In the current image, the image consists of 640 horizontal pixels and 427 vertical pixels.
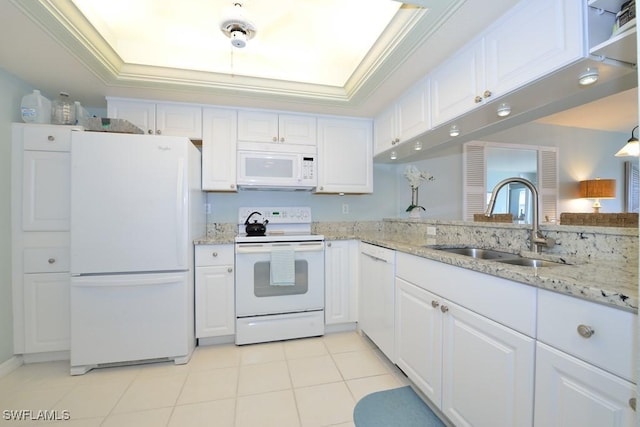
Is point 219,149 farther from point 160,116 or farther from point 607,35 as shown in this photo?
point 607,35

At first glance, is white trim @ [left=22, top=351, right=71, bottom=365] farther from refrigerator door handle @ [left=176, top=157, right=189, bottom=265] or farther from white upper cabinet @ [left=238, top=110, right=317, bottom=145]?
white upper cabinet @ [left=238, top=110, right=317, bottom=145]

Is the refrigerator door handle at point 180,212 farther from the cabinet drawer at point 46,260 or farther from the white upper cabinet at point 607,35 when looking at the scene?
the white upper cabinet at point 607,35

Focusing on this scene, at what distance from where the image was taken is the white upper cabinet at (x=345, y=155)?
263 centimetres

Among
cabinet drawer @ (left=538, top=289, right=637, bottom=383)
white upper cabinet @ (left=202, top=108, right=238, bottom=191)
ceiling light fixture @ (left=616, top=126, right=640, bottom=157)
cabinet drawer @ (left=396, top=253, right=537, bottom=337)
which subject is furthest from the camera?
white upper cabinet @ (left=202, top=108, right=238, bottom=191)

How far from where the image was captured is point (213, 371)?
1841mm

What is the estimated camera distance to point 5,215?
1.81 meters

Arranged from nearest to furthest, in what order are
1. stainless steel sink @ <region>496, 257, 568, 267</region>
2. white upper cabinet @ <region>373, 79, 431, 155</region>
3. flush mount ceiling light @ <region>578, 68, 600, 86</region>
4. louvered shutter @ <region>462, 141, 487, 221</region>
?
1. flush mount ceiling light @ <region>578, 68, 600, 86</region>
2. stainless steel sink @ <region>496, 257, 568, 267</region>
3. white upper cabinet @ <region>373, 79, 431, 155</region>
4. louvered shutter @ <region>462, 141, 487, 221</region>

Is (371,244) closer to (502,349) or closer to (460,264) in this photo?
(460,264)

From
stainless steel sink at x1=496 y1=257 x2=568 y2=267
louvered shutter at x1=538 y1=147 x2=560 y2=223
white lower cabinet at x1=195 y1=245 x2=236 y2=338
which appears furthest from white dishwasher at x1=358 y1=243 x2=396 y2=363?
louvered shutter at x1=538 y1=147 x2=560 y2=223

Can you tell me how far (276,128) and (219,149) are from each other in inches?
22.7

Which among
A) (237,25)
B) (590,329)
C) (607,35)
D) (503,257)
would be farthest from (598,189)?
(237,25)

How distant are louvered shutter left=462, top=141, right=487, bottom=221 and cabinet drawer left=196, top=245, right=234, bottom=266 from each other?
265 centimetres

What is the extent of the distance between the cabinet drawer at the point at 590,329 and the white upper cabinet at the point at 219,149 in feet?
7.56

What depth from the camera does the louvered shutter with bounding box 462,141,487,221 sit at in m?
3.04
